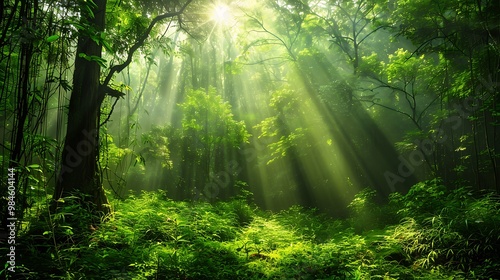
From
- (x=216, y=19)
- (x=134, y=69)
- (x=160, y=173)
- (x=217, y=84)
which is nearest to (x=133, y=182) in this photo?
(x=160, y=173)

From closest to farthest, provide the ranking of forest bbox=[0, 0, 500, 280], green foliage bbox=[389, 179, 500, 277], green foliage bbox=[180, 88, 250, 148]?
forest bbox=[0, 0, 500, 280] < green foliage bbox=[389, 179, 500, 277] < green foliage bbox=[180, 88, 250, 148]

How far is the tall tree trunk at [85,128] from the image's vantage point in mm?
4566

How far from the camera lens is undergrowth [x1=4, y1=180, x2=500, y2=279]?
3111 mm

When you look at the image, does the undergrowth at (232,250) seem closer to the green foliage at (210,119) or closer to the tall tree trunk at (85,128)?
the tall tree trunk at (85,128)

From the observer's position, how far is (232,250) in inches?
168

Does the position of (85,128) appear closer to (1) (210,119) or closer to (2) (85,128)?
(2) (85,128)

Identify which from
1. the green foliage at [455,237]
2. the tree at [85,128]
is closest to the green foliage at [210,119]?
the tree at [85,128]

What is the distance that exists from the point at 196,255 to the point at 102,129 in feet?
10.7

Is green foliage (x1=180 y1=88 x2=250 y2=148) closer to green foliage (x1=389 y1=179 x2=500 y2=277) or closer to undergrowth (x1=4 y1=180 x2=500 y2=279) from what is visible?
undergrowth (x1=4 y1=180 x2=500 y2=279)

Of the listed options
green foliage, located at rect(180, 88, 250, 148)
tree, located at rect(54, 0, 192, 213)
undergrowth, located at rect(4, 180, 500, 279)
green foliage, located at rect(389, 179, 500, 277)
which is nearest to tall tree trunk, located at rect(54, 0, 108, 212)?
tree, located at rect(54, 0, 192, 213)

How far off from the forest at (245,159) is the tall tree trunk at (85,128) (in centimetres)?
2

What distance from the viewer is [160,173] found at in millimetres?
16812

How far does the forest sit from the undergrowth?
0.03 meters

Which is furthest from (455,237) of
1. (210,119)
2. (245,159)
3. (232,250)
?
(245,159)
